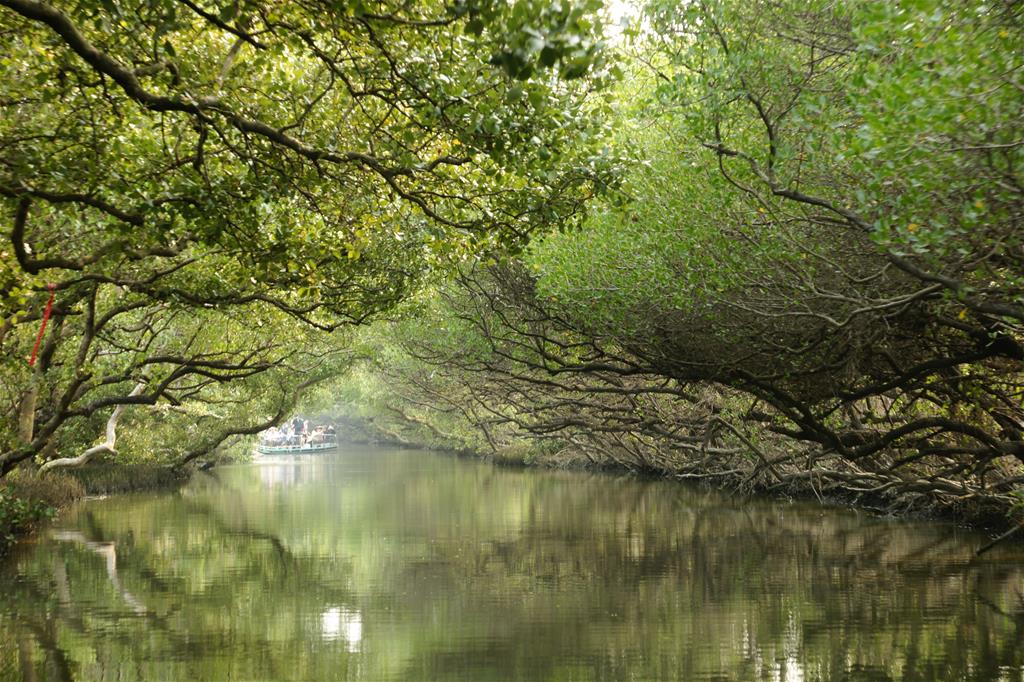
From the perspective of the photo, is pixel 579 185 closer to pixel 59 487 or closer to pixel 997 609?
pixel 997 609

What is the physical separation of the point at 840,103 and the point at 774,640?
7.52m

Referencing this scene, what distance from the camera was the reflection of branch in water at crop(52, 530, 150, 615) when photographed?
14.9 metres

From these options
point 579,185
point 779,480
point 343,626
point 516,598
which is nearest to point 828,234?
point 579,185

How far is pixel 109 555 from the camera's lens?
65.2 ft

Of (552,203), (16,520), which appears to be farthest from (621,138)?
(16,520)

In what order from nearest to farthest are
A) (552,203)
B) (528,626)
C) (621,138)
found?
(552,203), (528,626), (621,138)

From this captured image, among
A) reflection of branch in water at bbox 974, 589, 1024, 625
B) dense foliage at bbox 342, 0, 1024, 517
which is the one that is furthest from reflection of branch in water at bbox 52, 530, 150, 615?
reflection of branch in water at bbox 974, 589, 1024, 625

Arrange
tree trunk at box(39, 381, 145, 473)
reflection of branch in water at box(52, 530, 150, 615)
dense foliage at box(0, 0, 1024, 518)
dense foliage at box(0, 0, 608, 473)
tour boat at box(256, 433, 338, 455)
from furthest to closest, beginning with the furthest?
tour boat at box(256, 433, 338, 455)
tree trunk at box(39, 381, 145, 473)
reflection of branch in water at box(52, 530, 150, 615)
dense foliage at box(0, 0, 1024, 518)
dense foliage at box(0, 0, 608, 473)

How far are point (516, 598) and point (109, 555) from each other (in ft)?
33.7

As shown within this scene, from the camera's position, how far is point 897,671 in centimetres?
1039

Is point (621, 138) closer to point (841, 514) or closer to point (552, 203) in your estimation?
point (552, 203)

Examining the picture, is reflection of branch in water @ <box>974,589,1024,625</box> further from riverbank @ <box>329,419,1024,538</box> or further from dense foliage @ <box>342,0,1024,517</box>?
dense foliage @ <box>342,0,1024,517</box>

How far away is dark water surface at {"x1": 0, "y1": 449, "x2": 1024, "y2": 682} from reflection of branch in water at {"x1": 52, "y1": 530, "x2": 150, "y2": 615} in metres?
0.09

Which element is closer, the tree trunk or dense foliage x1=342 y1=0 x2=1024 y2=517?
dense foliage x1=342 y1=0 x2=1024 y2=517
